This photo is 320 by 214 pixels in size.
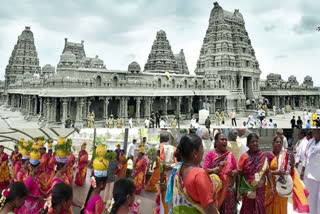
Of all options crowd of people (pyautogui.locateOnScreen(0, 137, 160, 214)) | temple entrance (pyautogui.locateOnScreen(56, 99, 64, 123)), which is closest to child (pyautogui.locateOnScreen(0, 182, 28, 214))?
crowd of people (pyautogui.locateOnScreen(0, 137, 160, 214))

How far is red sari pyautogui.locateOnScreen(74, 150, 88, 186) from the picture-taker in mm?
4047

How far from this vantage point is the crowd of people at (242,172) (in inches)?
91.5

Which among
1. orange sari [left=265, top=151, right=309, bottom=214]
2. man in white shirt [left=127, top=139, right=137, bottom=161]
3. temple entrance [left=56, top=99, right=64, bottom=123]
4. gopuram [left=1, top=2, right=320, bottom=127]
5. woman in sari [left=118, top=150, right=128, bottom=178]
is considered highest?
gopuram [left=1, top=2, right=320, bottom=127]

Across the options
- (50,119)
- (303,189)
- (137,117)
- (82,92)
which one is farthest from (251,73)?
(303,189)

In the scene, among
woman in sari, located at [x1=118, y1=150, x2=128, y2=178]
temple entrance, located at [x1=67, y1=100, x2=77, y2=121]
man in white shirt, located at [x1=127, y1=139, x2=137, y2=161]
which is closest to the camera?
woman in sari, located at [x1=118, y1=150, x2=128, y2=178]

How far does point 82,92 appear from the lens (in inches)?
729

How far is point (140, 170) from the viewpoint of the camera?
13.4 ft

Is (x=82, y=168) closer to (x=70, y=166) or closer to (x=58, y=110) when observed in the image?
(x=70, y=166)

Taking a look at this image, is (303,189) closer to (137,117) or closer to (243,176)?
(243,176)

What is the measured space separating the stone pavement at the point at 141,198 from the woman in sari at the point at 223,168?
1239mm

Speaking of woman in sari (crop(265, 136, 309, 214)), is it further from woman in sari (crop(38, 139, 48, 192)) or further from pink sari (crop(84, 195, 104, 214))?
woman in sari (crop(38, 139, 48, 192))

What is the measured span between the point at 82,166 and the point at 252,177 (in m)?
3.07

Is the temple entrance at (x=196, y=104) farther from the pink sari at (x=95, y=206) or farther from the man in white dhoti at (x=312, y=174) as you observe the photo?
the pink sari at (x=95, y=206)

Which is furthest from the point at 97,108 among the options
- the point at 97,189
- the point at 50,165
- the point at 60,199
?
the point at 60,199
